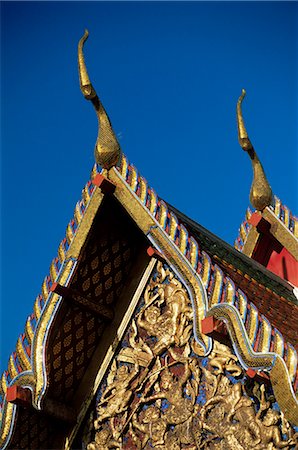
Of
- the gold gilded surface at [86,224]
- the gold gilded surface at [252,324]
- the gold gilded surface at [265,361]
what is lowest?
the gold gilded surface at [265,361]

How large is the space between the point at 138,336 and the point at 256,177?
2.82 meters

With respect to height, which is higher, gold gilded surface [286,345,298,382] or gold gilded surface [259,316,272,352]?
gold gilded surface [259,316,272,352]

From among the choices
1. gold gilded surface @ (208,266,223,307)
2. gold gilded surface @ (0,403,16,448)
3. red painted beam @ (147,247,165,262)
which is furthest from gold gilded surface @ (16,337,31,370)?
gold gilded surface @ (208,266,223,307)

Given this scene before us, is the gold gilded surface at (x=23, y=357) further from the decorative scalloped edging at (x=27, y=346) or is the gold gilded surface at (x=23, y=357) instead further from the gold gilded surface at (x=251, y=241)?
the gold gilded surface at (x=251, y=241)

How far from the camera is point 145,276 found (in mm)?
7637

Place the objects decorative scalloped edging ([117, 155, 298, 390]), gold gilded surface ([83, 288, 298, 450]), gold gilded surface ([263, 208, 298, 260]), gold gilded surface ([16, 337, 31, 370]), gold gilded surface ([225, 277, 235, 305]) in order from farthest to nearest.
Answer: gold gilded surface ([263, 208, 298, 260]) → gold gilded surface ([16, 337, 31, 370]) → gold gilded surface ([83, 288, 298, 450]) → gold gilded surface ([225, 277, 235, 305]) → decorative scalloped edging ([117, 155, 298, 390])

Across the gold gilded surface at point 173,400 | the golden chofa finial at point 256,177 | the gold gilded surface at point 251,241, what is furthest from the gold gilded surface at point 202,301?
the gold gilded surface at point 251,241

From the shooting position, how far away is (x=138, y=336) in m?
7.42

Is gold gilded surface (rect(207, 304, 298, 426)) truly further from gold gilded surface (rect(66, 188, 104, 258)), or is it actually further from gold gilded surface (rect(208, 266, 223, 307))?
gold gilded surface (rect(66, 188, 104, 258))

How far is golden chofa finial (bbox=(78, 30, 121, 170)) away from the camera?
736 centimetres

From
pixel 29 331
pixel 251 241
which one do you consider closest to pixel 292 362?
pixel 29 331

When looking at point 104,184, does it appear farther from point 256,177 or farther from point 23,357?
point 256,177

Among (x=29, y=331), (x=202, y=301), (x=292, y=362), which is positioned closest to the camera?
(x=292, y=362)

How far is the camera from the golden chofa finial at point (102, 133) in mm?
7363
